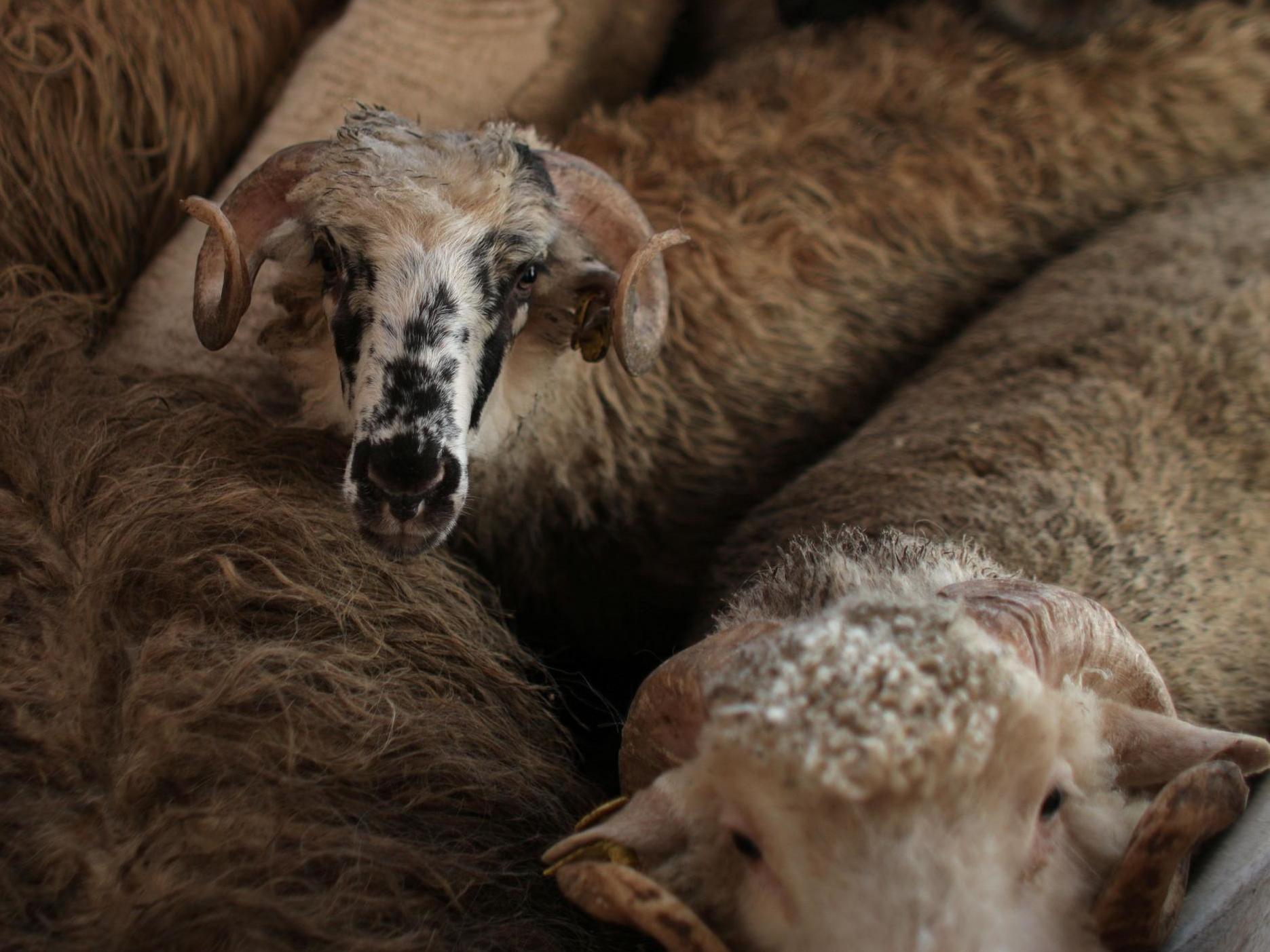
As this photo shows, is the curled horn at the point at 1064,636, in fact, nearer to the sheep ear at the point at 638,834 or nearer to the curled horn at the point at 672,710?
the curled horn at the point at 672,710

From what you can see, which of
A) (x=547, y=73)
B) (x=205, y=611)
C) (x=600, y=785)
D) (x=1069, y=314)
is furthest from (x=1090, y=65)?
(x=205, y=611)

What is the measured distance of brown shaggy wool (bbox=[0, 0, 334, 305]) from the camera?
6.14 ft

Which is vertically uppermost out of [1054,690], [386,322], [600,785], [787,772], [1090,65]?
[1090,65]

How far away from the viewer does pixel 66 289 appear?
6.45 ft

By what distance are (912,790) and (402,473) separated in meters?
0.76

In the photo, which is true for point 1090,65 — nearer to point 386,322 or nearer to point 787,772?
point 386,322

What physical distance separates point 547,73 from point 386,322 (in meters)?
1.10

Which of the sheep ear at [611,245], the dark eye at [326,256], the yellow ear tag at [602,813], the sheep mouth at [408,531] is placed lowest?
the sheep mouth at [408,531]

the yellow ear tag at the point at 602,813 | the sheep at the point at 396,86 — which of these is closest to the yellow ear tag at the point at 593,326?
the sheep at the point at 396,86

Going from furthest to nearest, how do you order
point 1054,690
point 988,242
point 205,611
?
point 988,242 < point 205,611 < point 1054,690

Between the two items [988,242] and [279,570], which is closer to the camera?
[279,570]

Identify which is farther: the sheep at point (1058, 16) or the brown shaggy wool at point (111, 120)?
the sheep at point (1058, 16)

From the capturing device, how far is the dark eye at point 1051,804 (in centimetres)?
103

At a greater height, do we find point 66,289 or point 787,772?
point 787,772
